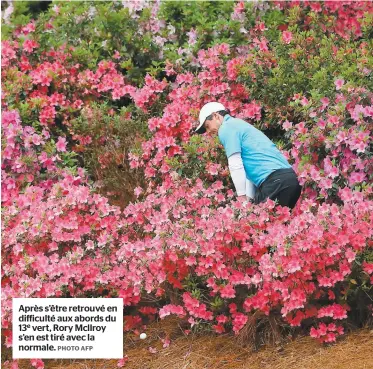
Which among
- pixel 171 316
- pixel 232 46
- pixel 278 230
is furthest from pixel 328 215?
pixel 232 46

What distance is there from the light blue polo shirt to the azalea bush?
30cm

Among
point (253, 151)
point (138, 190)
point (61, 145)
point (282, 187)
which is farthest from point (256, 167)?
point (61, 145)

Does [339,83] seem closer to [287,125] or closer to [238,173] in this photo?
[287,125]

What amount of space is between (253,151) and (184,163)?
0.96 metres

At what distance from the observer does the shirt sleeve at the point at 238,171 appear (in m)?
5.99

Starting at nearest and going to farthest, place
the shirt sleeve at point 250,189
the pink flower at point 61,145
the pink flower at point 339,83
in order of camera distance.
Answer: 1. the shirt sleeve at point 250,189
2. the pink flower at point 339,83
3. the pink flower at point 61,145

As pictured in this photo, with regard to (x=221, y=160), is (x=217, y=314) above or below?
below

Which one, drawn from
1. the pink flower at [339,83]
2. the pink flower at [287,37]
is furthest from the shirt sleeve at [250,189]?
the pink flower at [287,37]

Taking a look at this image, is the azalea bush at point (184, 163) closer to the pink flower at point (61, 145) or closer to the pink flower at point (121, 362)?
the pink flower at point (61, 145)

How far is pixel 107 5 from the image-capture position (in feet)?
27.9

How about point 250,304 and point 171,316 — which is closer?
point 250,304

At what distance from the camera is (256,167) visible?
611cm

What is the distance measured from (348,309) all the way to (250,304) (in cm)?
63

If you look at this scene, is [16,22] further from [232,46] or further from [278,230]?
[278,230]
